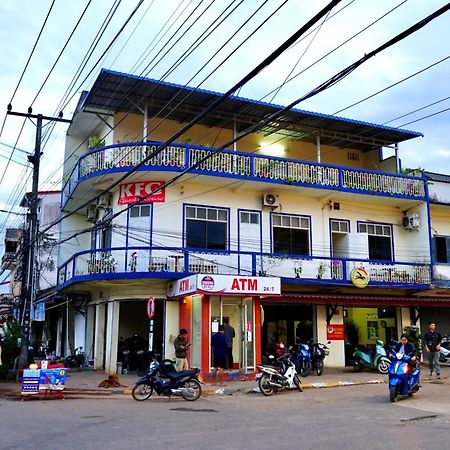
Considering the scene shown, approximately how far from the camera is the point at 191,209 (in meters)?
20.1

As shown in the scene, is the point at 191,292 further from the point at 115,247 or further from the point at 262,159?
the point at 262,159

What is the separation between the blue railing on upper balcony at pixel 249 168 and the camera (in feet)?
63.1

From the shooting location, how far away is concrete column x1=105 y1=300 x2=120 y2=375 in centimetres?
1966

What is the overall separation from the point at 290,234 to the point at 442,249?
25.1 feet

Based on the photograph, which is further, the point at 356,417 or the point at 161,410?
the point at 161,410

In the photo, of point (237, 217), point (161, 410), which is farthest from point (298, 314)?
point (161, 410)

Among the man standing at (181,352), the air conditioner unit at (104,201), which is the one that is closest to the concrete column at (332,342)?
the man standing at (181,352)

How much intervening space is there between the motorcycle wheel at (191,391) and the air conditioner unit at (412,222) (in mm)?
14290

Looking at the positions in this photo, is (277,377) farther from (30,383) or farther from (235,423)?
(30,383)

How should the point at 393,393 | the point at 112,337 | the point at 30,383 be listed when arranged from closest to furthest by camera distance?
the point at 393,393, the point at 30,383, the point at 112,337

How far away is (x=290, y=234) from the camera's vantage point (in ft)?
71.8

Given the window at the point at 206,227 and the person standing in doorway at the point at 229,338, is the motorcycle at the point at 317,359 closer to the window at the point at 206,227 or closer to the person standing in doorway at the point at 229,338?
the person standing in doorway at the point at 229,338

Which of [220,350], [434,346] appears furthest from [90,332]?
[434,346]

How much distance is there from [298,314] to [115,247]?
771cm
